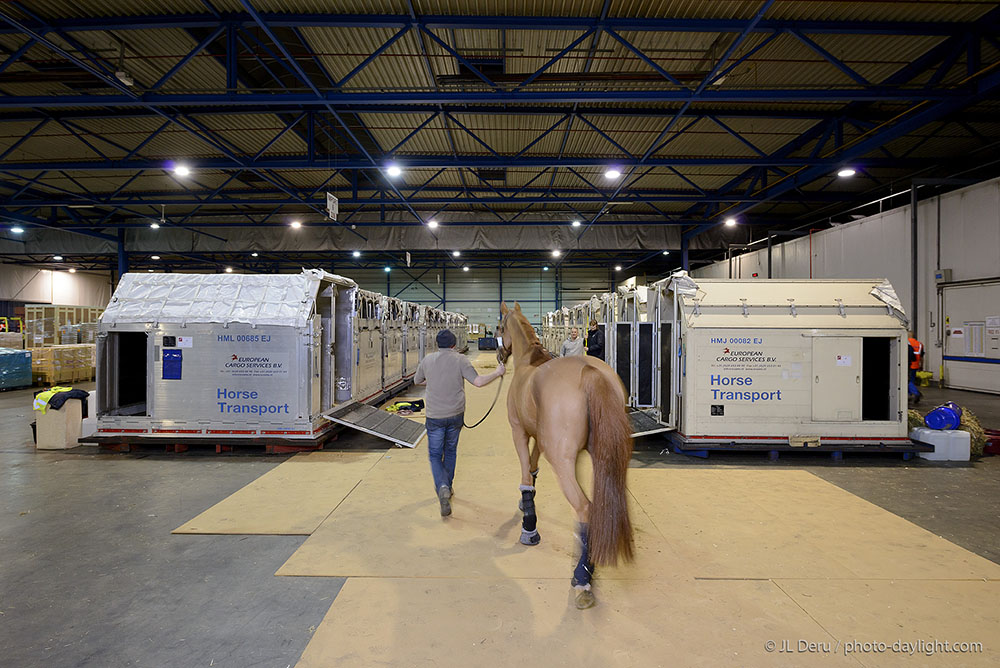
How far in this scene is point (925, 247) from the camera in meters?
14.3

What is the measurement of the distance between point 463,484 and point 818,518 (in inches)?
156

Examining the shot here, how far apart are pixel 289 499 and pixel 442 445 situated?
204cm

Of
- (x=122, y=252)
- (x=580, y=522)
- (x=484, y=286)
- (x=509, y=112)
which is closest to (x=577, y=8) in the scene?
(x=509, y=112)

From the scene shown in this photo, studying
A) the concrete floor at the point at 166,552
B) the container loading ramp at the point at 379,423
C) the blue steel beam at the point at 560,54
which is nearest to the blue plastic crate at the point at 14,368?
the concrete floor at the point at 166,552

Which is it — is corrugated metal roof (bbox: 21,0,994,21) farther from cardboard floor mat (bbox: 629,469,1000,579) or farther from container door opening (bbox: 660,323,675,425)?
cardboard floor mat (bbox: 629,469,1000,579)

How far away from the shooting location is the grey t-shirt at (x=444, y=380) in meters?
4.73

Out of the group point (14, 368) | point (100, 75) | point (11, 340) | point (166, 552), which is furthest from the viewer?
point (11, 340)

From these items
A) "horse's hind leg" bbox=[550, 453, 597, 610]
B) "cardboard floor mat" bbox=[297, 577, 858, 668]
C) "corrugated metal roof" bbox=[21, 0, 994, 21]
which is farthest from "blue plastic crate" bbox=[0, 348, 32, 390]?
"horse's hind leg" bbox=[550, 453, 597, 610]

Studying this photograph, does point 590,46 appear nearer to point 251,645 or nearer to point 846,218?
point 251,645

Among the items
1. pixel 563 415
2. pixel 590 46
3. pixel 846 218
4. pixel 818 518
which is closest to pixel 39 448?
pixel 563 415

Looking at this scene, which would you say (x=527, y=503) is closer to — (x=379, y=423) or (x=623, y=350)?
(x=379, y=423)

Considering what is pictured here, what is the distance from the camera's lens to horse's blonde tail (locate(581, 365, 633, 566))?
123 inches

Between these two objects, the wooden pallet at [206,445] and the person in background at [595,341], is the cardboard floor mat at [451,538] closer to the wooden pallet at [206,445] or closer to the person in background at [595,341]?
the wooden pallet at [206,445]

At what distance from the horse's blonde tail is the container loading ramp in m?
4.89
